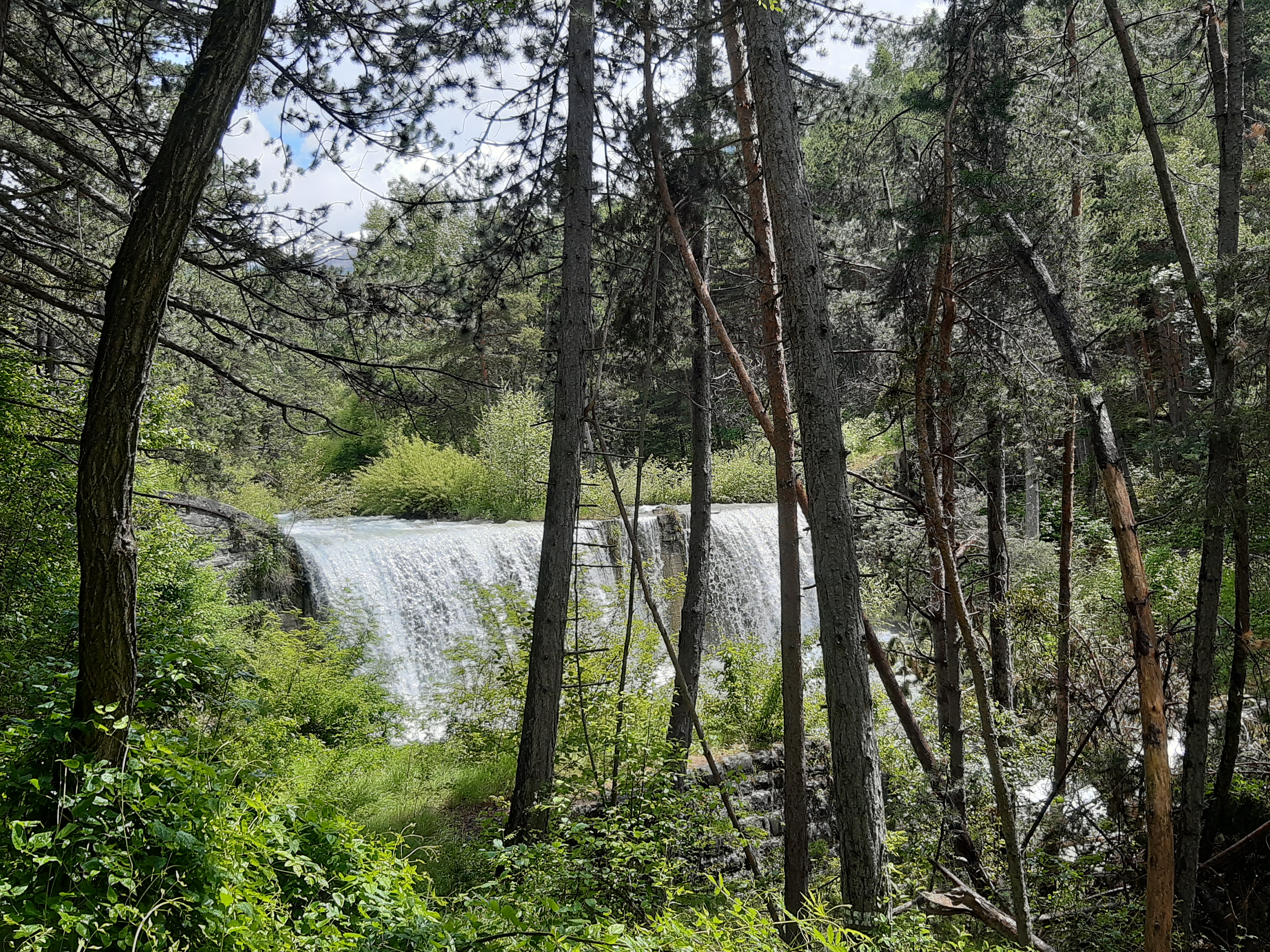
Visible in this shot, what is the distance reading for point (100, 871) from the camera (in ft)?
7.57

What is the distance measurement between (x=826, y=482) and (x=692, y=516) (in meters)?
3.40

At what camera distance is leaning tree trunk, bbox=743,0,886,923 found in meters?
3.68

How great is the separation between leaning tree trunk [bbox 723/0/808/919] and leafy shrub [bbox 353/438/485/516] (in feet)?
34.5

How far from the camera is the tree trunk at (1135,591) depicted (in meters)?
4.36

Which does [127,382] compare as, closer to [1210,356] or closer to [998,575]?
[1210,356]

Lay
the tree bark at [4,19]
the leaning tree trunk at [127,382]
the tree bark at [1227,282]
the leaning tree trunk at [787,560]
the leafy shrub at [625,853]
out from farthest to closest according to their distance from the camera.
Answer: the leaning tree trunk at [787,560] → the tree bark at [1227,282] → the leafy shrub at [625,853] → the tree bark at [4,19] → the leaning tree trunk at [127,382]

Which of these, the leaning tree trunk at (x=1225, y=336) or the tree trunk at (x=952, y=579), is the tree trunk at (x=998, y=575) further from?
the leaning tree trunk at (x=1225, y=336)

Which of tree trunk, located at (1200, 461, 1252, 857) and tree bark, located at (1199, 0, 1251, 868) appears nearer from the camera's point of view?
tree bark, located at (1199, 0, 1251, 868)

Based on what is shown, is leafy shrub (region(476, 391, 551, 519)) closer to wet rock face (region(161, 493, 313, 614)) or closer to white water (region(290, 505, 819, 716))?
white water (region(290, 505, 819, 716))

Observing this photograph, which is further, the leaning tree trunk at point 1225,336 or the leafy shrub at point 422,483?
the leafy shrub at point 422,483

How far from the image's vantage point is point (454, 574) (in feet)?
35.3

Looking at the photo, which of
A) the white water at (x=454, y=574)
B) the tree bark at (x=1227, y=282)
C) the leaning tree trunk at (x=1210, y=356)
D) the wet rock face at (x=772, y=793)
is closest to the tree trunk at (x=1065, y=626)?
the leaning tree trunk at (x=1210, y=356)

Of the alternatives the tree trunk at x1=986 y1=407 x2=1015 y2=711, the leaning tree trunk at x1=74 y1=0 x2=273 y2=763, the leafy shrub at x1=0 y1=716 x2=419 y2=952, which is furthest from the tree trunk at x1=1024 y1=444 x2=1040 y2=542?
the leaning tree trunk at x1=74 y1=0 x2=273 y2=763

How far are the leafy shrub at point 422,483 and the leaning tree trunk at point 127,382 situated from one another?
12101 mm
